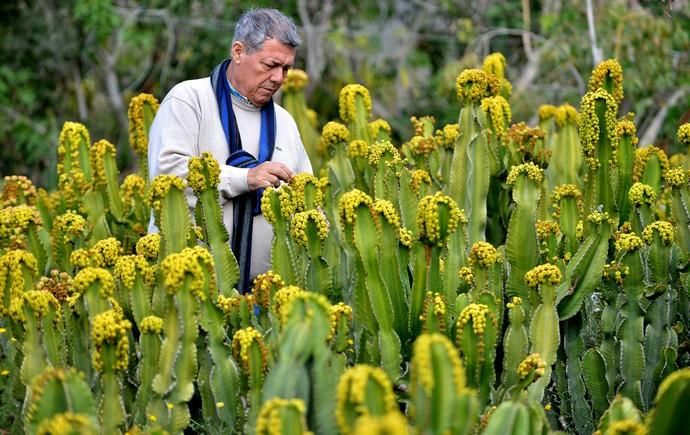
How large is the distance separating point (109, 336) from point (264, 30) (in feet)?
5.88

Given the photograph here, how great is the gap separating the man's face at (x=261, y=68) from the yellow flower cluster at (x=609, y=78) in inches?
51.3

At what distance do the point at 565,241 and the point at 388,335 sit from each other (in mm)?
1079

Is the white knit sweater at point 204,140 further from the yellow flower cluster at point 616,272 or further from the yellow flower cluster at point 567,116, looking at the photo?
the yellow flower cluster at point 567,116

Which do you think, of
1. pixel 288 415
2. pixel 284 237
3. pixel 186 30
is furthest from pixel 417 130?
pixel 186 30

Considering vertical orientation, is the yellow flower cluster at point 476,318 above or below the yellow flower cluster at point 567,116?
below

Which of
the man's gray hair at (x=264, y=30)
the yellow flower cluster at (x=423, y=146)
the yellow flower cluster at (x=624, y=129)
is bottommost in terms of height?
the yellow flower cluster at (x=423, y=146)

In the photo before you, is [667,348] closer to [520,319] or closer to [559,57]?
[520,319]

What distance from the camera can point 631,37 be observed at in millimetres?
7785

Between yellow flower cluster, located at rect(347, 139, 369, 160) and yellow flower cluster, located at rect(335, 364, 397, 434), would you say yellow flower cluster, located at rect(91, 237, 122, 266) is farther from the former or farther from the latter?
yellow flower cluster, located at rect(335, 364, 397, 434)

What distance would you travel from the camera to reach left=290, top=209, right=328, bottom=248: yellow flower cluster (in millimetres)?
3658

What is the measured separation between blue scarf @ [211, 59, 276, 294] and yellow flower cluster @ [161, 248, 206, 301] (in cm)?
125

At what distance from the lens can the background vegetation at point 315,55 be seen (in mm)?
8883

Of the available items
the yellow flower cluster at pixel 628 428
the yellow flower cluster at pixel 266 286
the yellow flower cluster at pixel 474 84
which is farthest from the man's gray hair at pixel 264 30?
the yellow flower cluster at pixel 628 428

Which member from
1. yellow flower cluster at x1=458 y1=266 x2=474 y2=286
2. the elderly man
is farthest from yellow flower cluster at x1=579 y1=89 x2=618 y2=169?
the elderly man
